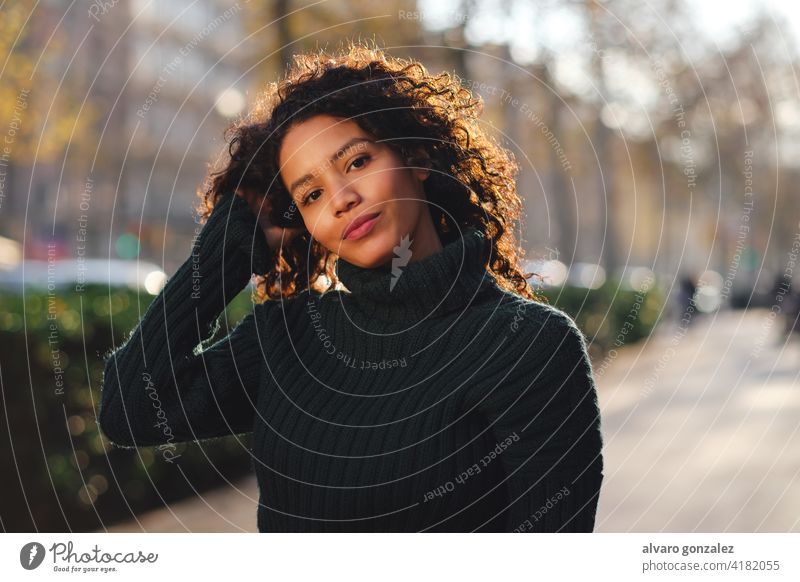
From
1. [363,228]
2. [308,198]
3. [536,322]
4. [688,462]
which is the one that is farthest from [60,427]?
[688,462]

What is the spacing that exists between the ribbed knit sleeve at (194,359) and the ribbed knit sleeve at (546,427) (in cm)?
64

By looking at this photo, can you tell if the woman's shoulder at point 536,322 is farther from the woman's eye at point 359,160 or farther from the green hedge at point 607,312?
the green hedge at point 607,312

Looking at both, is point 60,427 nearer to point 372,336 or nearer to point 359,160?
point 372,336

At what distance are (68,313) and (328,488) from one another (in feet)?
13.1

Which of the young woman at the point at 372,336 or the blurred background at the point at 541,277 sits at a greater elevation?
the blurred background at the point at 541,277

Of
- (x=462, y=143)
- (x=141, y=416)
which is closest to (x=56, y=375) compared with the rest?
(x=141, y=416)

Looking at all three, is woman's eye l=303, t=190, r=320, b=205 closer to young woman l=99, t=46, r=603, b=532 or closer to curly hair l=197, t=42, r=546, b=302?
young woman l=99, t=46, r=603, b=532

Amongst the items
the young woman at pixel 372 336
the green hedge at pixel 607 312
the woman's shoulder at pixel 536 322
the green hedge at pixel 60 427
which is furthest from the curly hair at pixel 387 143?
the green hedge at pixel 607 312

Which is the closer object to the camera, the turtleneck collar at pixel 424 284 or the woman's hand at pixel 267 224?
the turtleneck collar at pixel 424 284

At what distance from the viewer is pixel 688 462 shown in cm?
739

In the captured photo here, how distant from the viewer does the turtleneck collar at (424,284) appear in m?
2.03

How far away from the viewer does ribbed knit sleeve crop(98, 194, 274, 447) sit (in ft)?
7.25

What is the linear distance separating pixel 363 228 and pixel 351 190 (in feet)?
0.27
